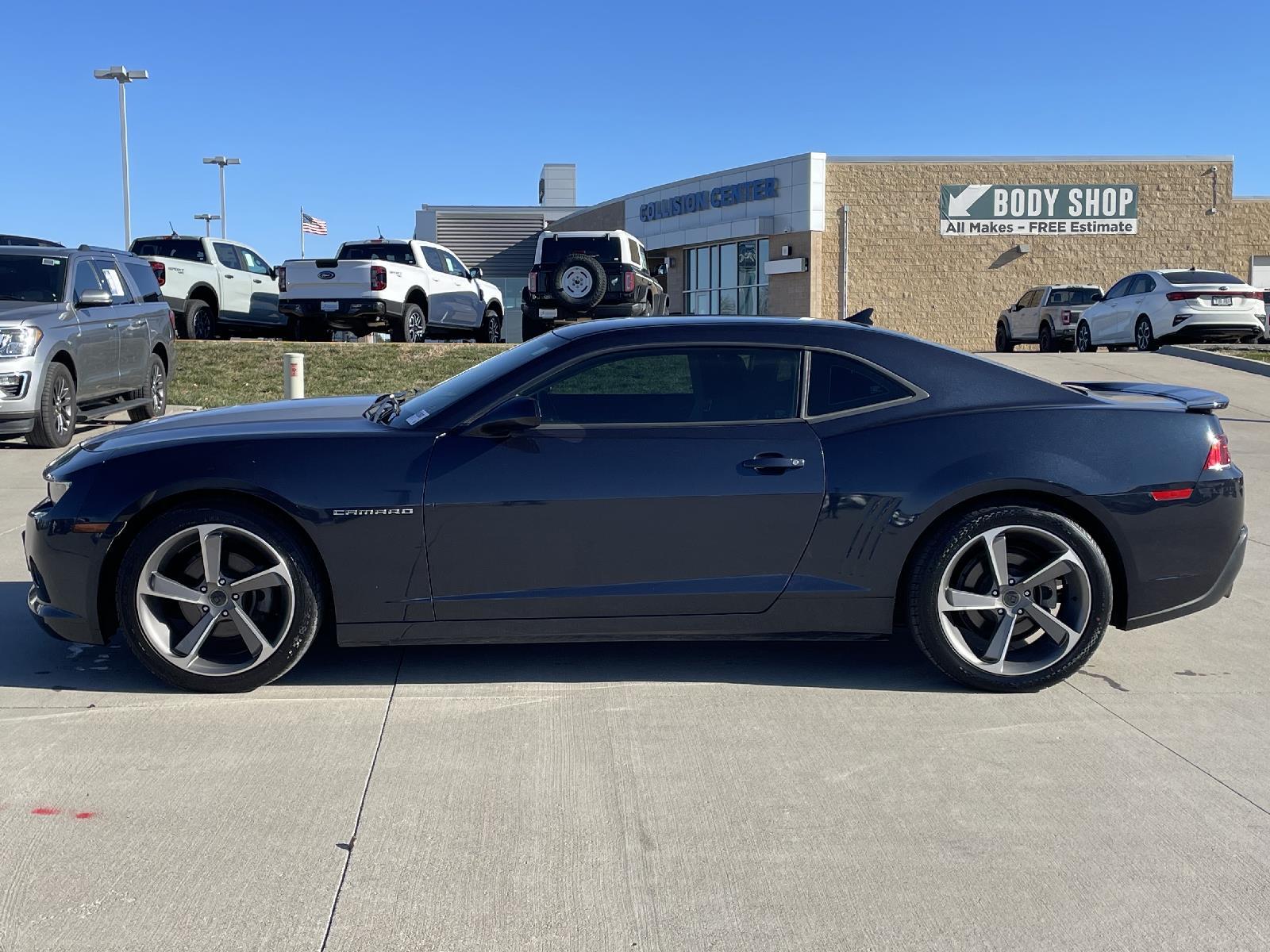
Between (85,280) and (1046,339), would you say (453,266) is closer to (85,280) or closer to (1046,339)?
(85,280)

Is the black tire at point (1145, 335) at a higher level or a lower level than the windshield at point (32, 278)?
lower

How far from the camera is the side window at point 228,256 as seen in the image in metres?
20.8

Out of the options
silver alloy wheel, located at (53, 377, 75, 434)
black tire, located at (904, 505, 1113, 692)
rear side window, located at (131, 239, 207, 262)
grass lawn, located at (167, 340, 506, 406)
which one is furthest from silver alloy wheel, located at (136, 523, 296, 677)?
rear side window, located at (131, 239, 207, 262)

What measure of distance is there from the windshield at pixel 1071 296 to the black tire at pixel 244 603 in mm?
24290

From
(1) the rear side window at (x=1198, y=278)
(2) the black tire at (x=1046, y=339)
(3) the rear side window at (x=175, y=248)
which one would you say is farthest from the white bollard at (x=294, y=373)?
(2) the black tire at (x=1046, y=339)

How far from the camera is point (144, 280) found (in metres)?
13.8

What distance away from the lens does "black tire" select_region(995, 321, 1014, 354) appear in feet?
92.7

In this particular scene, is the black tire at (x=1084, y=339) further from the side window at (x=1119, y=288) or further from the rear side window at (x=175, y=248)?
the rear side window at (x=175, y=248)

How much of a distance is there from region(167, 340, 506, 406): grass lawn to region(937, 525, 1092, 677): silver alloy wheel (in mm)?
12357

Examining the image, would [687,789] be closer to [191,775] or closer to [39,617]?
[191,775]

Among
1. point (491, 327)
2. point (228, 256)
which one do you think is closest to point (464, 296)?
point (491, 327)

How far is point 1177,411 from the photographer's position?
4980mm

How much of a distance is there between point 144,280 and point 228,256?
7.55 m

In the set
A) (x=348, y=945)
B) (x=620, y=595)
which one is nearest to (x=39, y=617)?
(x=620, y=595)
